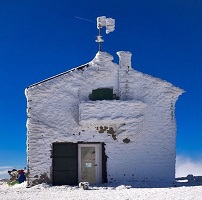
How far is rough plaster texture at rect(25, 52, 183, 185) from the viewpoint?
20.0 meters

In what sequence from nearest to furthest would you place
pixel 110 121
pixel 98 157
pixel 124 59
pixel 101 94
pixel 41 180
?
pixel 41 180 < pixel 110 121 < pixel 98 157 < pixel 101 94 < pixel 124 59

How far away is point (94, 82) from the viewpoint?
68.0 ft

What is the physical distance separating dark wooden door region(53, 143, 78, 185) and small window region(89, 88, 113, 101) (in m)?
2.38

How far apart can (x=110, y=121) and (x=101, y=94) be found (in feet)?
4.74

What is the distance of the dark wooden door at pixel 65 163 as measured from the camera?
65.9 ft

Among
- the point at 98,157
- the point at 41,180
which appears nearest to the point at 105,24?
the point at 98,157

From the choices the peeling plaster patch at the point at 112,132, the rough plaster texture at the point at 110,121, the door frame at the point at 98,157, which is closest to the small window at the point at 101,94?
the rough plaster texture at the point at 110,121

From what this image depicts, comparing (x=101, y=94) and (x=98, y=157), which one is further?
(x=101, y=94)

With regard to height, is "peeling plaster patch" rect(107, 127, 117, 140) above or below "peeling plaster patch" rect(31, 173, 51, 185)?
above

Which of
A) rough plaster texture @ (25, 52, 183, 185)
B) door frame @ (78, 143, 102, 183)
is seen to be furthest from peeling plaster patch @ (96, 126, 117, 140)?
door frame @ (78, 143, 102, 183)

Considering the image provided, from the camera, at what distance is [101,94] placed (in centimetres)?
2077

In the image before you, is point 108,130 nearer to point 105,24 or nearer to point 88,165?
point 88,165

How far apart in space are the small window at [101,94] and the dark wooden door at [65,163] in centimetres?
238

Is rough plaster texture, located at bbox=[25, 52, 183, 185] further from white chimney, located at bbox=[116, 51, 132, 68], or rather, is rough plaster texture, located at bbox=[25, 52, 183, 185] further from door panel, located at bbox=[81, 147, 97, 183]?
door panel, located at bbox=[81, 147, 97, 183]
